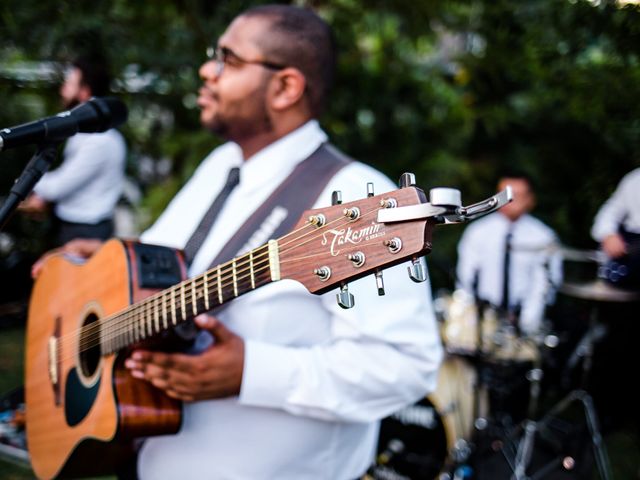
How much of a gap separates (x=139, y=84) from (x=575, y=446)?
3961mm

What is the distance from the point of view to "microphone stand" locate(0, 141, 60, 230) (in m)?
1.45

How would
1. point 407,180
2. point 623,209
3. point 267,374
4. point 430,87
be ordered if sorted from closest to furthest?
1. point 407,180
2. point 267,374
3. point 623,209
4. point 430,87

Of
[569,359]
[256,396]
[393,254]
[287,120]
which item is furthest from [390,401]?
[569,359]

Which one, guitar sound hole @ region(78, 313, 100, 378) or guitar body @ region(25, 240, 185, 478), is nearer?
guitar body @ region(25, 240, 185, 478)

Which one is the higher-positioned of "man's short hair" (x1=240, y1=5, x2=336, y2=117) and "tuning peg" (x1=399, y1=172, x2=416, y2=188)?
"man's short hair" (x1=240, y1=5, x2=336, y2=117)

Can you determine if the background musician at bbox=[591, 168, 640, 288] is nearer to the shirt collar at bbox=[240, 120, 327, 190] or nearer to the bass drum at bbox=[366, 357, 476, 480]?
the bass drum at bbox=[366, 357, 476, 480]

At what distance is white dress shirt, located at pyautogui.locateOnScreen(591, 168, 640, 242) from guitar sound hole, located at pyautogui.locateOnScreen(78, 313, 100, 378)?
7.69 feet

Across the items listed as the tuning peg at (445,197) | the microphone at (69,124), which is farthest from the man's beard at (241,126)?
the tuning peg at (445,197)

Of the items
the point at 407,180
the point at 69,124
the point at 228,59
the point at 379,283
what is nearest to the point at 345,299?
the point at 379,283

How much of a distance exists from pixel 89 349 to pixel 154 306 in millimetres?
513

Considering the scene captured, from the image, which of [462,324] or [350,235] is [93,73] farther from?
[350,235]

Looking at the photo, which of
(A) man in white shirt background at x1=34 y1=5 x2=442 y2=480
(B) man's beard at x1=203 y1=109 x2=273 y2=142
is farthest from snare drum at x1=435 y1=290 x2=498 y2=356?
(B) man's beard at x1=203 y1=109 x2=273 y2=142

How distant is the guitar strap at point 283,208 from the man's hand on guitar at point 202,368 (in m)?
0.25

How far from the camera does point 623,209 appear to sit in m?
2.93
